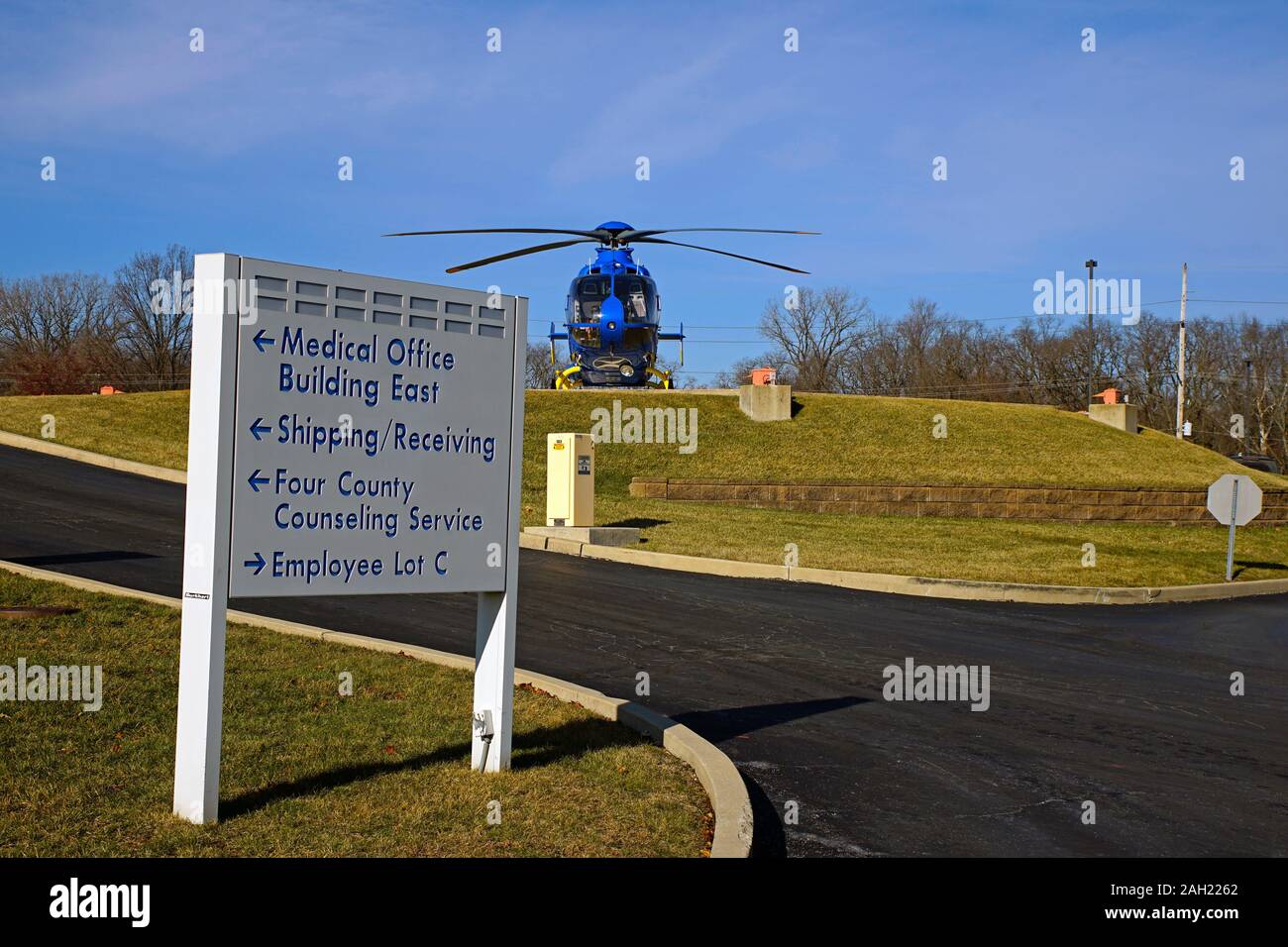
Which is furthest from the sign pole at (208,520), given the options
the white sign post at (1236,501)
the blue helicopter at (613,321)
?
the blue helicopter at (613,321)

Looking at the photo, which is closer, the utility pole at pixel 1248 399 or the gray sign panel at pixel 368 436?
the gray sign panel at pixel 368 436

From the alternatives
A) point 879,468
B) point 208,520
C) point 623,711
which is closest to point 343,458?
point 208,520

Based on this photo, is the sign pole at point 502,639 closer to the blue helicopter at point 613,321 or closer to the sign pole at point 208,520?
the sign pole at point 208,520

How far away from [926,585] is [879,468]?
1472 centimetres

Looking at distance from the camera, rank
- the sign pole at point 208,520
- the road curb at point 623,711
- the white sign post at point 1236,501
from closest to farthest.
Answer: the sign pole at point 208,520
the road curb at point 623,711
the white sign post at point 1236,501

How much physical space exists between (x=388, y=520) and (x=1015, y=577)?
13145mm

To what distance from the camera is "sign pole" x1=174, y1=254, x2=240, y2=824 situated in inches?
214

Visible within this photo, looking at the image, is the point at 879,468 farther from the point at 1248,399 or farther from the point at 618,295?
the point at 1248,399

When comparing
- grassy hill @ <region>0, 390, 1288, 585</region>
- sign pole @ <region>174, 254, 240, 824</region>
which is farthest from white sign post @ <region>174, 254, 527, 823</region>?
grassy hill @ <region>0, 390, 1288, 585</region>

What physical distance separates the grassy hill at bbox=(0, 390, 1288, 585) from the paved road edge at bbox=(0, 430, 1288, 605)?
21.9 inches

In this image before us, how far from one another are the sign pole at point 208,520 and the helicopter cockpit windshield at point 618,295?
1303 inches

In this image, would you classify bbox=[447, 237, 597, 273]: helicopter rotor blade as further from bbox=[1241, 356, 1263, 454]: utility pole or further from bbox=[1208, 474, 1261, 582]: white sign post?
bbox=[1241, 356, 1263, 454]: utility pole

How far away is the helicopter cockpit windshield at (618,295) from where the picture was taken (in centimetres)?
3831

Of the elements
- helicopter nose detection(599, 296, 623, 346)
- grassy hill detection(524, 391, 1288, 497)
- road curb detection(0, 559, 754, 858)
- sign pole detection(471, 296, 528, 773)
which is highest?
helicopter nose detection(599, 296, 623, 346)
